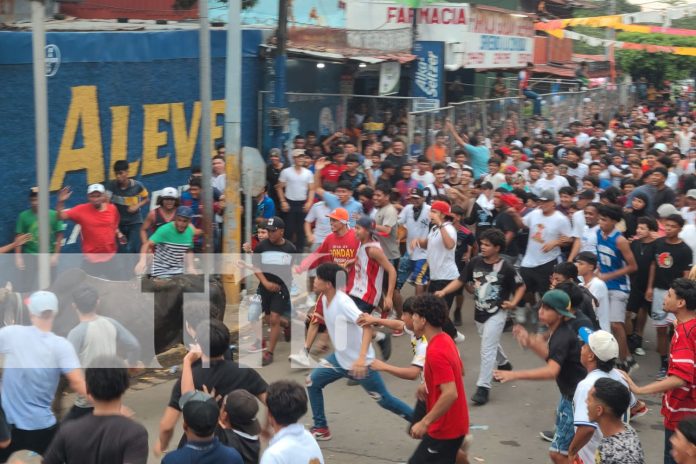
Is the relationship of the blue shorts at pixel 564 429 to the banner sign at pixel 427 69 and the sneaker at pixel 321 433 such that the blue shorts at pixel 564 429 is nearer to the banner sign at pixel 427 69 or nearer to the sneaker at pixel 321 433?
the sneaker at pixel 321 433

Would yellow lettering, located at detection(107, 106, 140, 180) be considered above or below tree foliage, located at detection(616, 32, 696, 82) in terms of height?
below

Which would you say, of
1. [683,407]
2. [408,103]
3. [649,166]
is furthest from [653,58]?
[683,407]

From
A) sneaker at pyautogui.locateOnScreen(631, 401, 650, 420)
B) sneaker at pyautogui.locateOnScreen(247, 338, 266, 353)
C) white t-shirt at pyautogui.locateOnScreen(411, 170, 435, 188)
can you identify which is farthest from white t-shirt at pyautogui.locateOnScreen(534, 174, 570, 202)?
sneaker at pyautogui.locateOnScreen(631, 401, 650, 420)

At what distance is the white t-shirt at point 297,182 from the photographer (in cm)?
1329

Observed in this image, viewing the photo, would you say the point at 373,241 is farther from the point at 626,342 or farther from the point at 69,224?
the point at 69,224

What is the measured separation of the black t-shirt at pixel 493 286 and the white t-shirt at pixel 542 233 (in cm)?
208

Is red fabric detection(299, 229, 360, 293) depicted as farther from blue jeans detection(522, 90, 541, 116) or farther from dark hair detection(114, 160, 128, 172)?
blue jeans detection(522, 90, 541, 116)

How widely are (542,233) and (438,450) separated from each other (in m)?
5.06

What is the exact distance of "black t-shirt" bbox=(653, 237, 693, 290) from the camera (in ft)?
31.1

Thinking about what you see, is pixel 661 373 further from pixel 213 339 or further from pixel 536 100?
pixel 536 100

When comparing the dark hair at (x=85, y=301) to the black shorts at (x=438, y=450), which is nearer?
the black shorts at (x=438, y=450)

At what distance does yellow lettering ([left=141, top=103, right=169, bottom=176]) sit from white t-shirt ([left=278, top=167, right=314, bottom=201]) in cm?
178

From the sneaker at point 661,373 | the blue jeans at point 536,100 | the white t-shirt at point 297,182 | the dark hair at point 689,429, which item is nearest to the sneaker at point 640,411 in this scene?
the sneaker at point 661,373

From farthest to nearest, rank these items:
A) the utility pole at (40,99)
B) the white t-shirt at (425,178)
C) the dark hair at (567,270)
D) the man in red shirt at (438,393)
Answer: the white t-shirt at (425,178)
the dark hair at (567,270)
the utility pole at (40,99)
the man in red shirt at (438,393)
